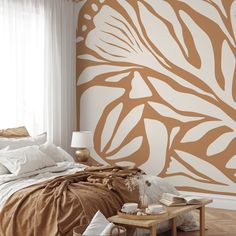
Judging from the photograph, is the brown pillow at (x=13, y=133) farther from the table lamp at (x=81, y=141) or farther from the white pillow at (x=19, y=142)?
the table lamp at (x=81, y=141)

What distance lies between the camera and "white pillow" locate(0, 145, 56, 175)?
5145 mm

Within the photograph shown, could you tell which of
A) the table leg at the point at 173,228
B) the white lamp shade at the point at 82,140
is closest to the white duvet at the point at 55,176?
the table leg at the point at 173,228

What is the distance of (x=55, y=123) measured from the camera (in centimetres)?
736

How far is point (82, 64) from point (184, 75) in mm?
1611

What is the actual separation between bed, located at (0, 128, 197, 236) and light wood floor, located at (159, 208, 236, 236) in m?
0.17

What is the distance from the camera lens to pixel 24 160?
17.1ft

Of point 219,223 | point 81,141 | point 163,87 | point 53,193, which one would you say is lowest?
point 219,223

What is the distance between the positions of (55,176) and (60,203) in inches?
35.8

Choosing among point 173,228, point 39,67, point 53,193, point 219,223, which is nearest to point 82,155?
point 39,67

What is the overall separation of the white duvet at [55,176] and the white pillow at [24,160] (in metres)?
0.05

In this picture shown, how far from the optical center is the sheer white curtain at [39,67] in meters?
6.66

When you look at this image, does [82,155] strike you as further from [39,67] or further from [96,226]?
[96,226]

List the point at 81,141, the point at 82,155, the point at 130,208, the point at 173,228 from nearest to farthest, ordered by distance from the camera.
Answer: the point at 130,208 < the point at 173,228 < the point at 81,141 < the point at 82,155

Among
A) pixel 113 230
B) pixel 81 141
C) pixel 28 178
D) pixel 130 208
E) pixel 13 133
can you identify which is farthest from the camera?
pixel 81 141
